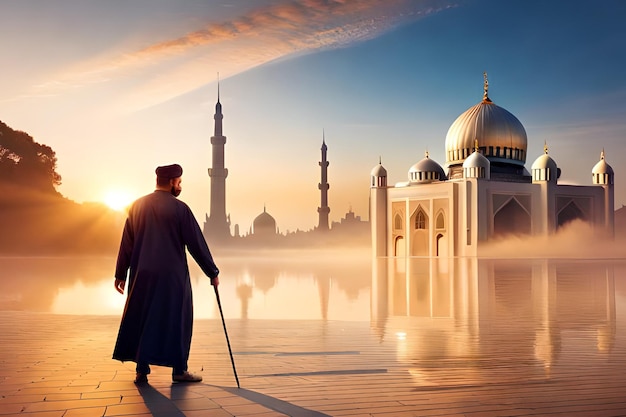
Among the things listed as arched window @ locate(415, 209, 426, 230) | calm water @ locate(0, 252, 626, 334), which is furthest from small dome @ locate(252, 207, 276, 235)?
calm water @ locate(0, 252, 626, 334)

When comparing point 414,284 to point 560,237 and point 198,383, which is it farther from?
point 560,237

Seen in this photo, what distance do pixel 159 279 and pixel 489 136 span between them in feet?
84.0

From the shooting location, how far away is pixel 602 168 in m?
27.9

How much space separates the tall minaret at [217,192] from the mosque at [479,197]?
20.5 m

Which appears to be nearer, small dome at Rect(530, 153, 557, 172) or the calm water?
the calm water

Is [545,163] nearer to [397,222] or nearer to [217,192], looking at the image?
[397,222]

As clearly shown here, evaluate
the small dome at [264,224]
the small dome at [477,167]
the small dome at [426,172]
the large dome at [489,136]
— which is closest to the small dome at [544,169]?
the large dome at [489,136]

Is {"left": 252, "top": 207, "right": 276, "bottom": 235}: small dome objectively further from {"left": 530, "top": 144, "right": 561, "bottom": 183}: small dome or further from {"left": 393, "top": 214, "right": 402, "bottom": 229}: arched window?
{"left": 530, "top": 144, "right": 561, "bottom": 183}: small dome

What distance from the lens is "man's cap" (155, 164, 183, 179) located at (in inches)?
132

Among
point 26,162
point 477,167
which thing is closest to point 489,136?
point 477,167

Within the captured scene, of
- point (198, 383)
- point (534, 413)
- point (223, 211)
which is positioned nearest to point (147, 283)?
point (198, 383)

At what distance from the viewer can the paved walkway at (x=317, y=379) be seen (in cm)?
249

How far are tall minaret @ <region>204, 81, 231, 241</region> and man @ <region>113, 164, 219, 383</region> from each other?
44185 mm

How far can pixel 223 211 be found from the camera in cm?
4819
